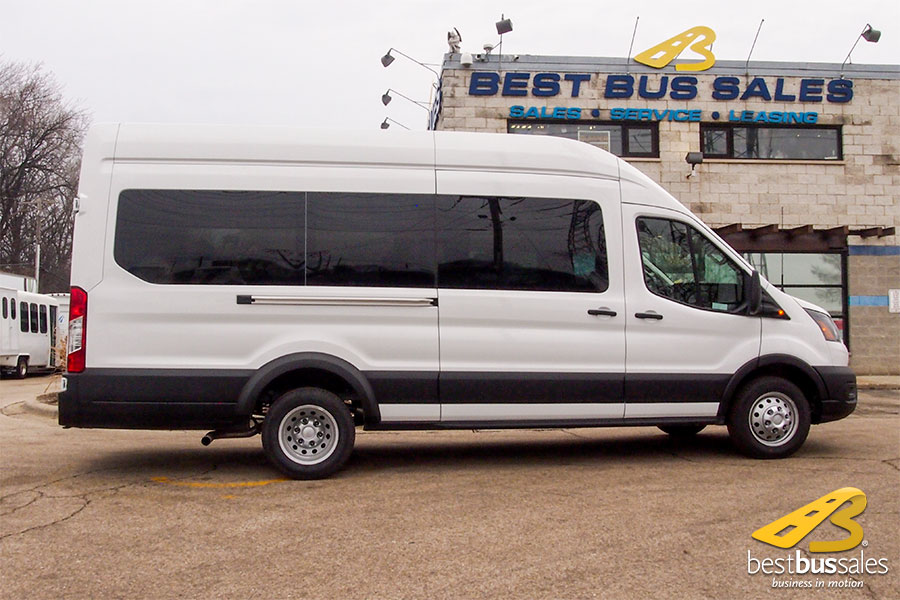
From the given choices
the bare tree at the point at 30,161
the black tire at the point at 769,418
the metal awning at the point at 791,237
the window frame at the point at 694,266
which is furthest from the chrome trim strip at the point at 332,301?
the bare tree at the point at 30,161

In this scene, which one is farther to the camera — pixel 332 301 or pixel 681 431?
pixel 681 431

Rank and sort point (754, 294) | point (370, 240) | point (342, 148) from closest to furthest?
point (370, 240) < point (342, 148) < point (754, 294)

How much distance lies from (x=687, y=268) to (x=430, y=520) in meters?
3.26

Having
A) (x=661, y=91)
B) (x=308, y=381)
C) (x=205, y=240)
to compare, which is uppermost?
(x=661, y=91)

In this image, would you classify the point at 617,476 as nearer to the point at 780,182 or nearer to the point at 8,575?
the point at 8,575

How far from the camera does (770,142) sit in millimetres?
19406

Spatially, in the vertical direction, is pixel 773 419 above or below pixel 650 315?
below

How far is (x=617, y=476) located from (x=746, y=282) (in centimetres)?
203

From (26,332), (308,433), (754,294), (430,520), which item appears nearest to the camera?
(430,520)

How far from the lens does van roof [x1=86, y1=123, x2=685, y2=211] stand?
6391 mm

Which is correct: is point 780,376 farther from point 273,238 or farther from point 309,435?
point 273,238

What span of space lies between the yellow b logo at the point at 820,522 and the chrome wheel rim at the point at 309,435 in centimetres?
311

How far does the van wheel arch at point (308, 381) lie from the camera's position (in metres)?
6.20

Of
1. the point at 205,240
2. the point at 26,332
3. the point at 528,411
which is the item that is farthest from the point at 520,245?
the point at 26,332
